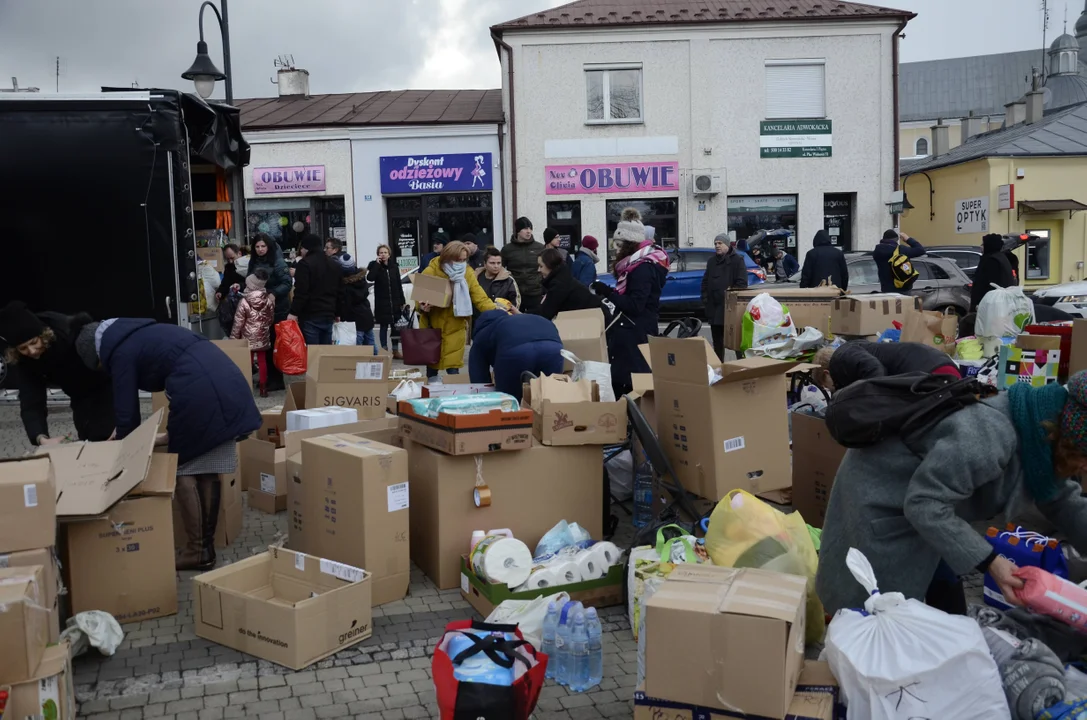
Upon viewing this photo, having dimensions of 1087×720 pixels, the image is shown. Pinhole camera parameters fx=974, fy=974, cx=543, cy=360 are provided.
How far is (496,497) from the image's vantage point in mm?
5156

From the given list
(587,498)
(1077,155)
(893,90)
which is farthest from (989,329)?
(1077,155)

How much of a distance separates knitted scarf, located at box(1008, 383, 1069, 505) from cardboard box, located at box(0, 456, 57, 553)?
361 cm

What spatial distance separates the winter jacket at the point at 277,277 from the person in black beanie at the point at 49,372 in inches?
227

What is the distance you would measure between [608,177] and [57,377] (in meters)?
17.0

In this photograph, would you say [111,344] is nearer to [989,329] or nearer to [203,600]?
[203,600]

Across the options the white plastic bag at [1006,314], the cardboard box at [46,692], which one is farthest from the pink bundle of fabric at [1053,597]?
the white plastic bag at [1006,314]

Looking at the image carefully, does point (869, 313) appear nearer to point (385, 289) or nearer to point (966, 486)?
point (966, 486)

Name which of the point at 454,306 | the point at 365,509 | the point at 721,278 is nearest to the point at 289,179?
the point at 721,278

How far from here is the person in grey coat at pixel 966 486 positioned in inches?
114

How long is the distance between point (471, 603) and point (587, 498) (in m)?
0.94

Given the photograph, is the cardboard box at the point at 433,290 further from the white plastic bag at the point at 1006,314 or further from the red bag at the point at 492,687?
the red bag at the point at 492,687

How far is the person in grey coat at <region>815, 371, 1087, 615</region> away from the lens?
289 centimetres

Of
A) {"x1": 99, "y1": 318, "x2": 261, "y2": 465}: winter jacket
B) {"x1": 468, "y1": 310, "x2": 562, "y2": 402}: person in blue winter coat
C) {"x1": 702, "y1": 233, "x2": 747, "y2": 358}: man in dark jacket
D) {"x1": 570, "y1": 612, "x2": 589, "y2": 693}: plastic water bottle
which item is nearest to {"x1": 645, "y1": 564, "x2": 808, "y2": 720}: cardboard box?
{"x1": 570, "y1": 612, "x2": 589, "y2": 693}: plastic water bottle

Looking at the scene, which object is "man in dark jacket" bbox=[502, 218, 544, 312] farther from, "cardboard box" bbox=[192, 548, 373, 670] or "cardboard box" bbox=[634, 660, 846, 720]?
"cardboard box" bbox=[634, 660, 846, 720]
